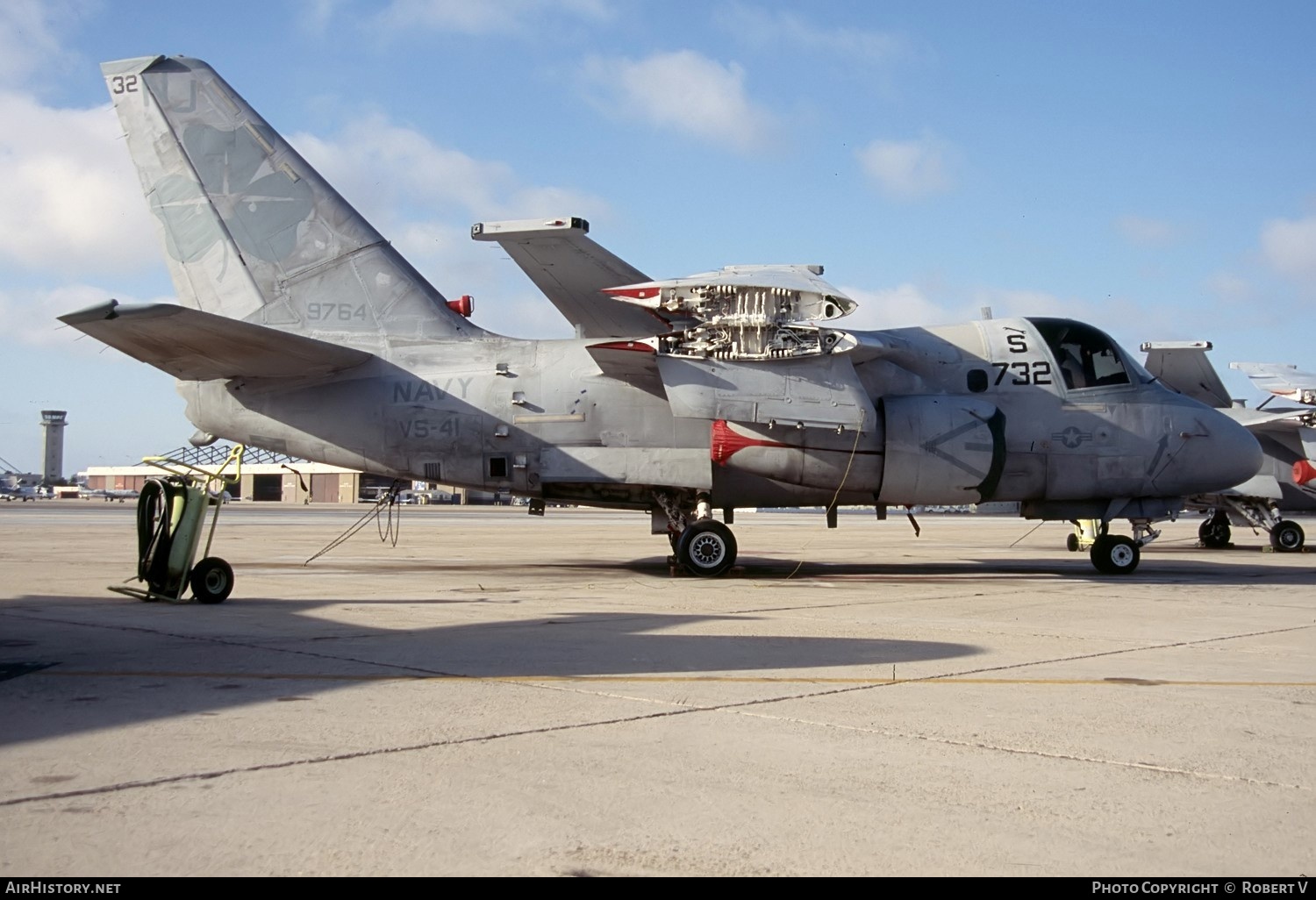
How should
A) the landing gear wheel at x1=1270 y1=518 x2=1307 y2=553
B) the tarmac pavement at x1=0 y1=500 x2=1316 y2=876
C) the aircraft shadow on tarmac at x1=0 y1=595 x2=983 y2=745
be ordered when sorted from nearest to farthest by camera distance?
the tarmac pavement at x1=0 y1=500 x2=1316 y2=876, the aircraft shadow on tarmac at x1=0 y1=595 x2=983 y2=745, the landing gear wheel at x1=1270 y1=518 x2=1307 y2=553

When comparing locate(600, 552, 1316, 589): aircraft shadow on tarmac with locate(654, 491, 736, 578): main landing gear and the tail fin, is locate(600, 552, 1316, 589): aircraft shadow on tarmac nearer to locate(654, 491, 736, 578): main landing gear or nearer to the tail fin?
locate(654, 491, 736, 578): main landing gear

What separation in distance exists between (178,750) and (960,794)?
324 centimetres

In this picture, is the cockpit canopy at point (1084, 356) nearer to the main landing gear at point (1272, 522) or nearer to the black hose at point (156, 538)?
the main landing gear at point (1272, 522)

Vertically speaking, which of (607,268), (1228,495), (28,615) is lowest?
(28,615)

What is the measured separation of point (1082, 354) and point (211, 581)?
1277 cm

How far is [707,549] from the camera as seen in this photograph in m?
16.1

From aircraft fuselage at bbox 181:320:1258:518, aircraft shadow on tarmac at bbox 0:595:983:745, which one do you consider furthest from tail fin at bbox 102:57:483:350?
aircraft shadow on tarmac at bbox 0:595:983:745

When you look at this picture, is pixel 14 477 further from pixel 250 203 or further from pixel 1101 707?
pixel 1101 707

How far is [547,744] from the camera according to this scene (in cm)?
499

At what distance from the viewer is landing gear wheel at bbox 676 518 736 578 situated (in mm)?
16094

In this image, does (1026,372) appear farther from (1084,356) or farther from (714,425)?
(714,425)

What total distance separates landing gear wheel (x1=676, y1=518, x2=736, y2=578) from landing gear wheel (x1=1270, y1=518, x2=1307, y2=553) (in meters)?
16.5

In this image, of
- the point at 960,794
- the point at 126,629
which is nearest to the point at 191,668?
the point at 126,629

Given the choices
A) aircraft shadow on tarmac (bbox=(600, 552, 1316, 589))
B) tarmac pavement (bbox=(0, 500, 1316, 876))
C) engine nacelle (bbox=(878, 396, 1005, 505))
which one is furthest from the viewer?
aircraft shadow on tarmac (bbox=(600, 552, 1316, 589))
